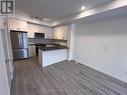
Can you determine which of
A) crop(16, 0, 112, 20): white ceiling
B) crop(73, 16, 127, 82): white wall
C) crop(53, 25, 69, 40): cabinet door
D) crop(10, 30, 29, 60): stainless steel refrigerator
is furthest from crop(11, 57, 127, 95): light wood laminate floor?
crop(53, 25, 69, 40): cabinet door

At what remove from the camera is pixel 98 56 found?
379cm

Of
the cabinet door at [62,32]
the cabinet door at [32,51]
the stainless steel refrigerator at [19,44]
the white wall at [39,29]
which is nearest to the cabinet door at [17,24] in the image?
the stainless steel refrigerator at [19,44]

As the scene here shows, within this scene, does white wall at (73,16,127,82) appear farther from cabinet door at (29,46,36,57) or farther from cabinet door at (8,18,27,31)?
cabinet door at (8,18,27,31)

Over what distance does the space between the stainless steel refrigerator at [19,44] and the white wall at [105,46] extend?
3453mm

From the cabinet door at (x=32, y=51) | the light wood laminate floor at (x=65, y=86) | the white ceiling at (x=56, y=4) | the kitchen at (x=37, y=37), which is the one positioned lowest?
the light wood laminate floor at (x=65, y=86)

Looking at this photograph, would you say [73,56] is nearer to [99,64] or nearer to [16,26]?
[99,64]

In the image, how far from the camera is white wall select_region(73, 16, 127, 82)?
9.50 ft

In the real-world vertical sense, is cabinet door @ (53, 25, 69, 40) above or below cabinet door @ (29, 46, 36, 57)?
above

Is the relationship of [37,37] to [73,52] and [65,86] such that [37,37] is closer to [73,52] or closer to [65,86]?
[73,52]

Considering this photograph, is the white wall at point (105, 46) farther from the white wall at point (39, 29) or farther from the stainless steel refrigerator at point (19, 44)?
the stainless steel refrigerator at point (19, 44)

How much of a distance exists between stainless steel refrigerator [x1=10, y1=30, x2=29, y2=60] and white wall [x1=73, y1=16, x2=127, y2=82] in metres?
3.45

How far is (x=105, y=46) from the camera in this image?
346 cm

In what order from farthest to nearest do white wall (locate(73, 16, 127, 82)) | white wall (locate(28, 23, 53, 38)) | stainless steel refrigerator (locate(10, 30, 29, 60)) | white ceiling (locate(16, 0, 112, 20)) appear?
1. white wall (locate(28, 23, 53, 38))
2. stainless steel refrigerator (locate(10, 30, 29, 60))
3. white wall (locate(73, 16, 127, 82))
4. white ceiling (locate(16, 0, 112, 20))

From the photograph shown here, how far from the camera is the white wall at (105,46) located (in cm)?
290
